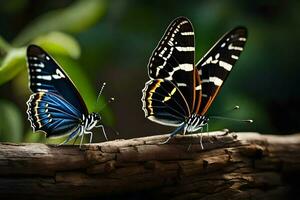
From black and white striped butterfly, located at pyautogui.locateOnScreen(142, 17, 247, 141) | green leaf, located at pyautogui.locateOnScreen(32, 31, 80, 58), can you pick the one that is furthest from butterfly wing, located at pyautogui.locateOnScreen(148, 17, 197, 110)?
green leaf, located at pyautogui.locateOnScreen(32, 31, 80, 58)

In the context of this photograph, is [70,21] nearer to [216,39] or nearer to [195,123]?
[216,39]

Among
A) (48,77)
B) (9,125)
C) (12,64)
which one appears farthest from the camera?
(9,125)

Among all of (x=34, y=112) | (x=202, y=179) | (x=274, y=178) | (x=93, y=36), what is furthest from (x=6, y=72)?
(x=93, y=36)

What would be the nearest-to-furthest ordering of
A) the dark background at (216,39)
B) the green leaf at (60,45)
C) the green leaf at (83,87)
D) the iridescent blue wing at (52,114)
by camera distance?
the iridescent blue wing at (52,114)
the green leaf at (60,45)
the green leaf at (83,87)
the dark background at (216,39)

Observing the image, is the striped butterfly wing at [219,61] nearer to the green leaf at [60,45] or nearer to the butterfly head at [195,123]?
the butterfly head at [195,123]

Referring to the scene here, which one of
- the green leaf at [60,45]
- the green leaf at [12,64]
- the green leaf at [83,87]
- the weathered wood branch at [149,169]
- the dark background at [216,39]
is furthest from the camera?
the dark background at [216,39]

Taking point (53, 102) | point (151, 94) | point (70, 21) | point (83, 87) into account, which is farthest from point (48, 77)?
point (70, 21)

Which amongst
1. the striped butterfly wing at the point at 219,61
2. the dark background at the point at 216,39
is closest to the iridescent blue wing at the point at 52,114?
the striped butterfly wing at the point at 219,61
